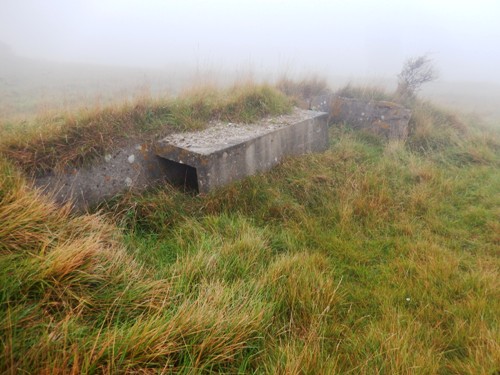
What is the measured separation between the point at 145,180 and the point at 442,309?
12.3 ft

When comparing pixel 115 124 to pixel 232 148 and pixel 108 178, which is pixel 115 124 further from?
pixel 232 148

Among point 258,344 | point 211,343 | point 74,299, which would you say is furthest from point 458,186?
point 74,299

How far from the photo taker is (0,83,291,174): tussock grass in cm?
383

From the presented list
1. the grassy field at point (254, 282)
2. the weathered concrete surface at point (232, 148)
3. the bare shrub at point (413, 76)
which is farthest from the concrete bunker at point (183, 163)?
the bare shrub at point (413, 76)

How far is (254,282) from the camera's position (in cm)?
264

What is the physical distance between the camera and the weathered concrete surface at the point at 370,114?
24.9 feet

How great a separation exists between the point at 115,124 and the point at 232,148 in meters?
1.66

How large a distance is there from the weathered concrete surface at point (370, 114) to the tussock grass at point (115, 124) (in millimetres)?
2430

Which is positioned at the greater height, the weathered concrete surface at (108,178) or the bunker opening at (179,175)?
the weathered concrete surface at (108,178)

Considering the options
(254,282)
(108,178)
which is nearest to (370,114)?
(108,178)

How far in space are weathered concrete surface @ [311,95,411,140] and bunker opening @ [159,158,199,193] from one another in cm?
464

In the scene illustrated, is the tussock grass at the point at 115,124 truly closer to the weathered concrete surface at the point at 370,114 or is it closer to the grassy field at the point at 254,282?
the grassy field at the point at 254,282

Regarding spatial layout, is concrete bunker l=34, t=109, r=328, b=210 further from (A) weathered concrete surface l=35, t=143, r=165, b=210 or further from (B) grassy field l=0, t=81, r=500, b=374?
(B) grassy field l=0, t=81, r=500, b=374

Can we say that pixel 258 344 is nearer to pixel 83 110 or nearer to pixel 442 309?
pixel 442 309
